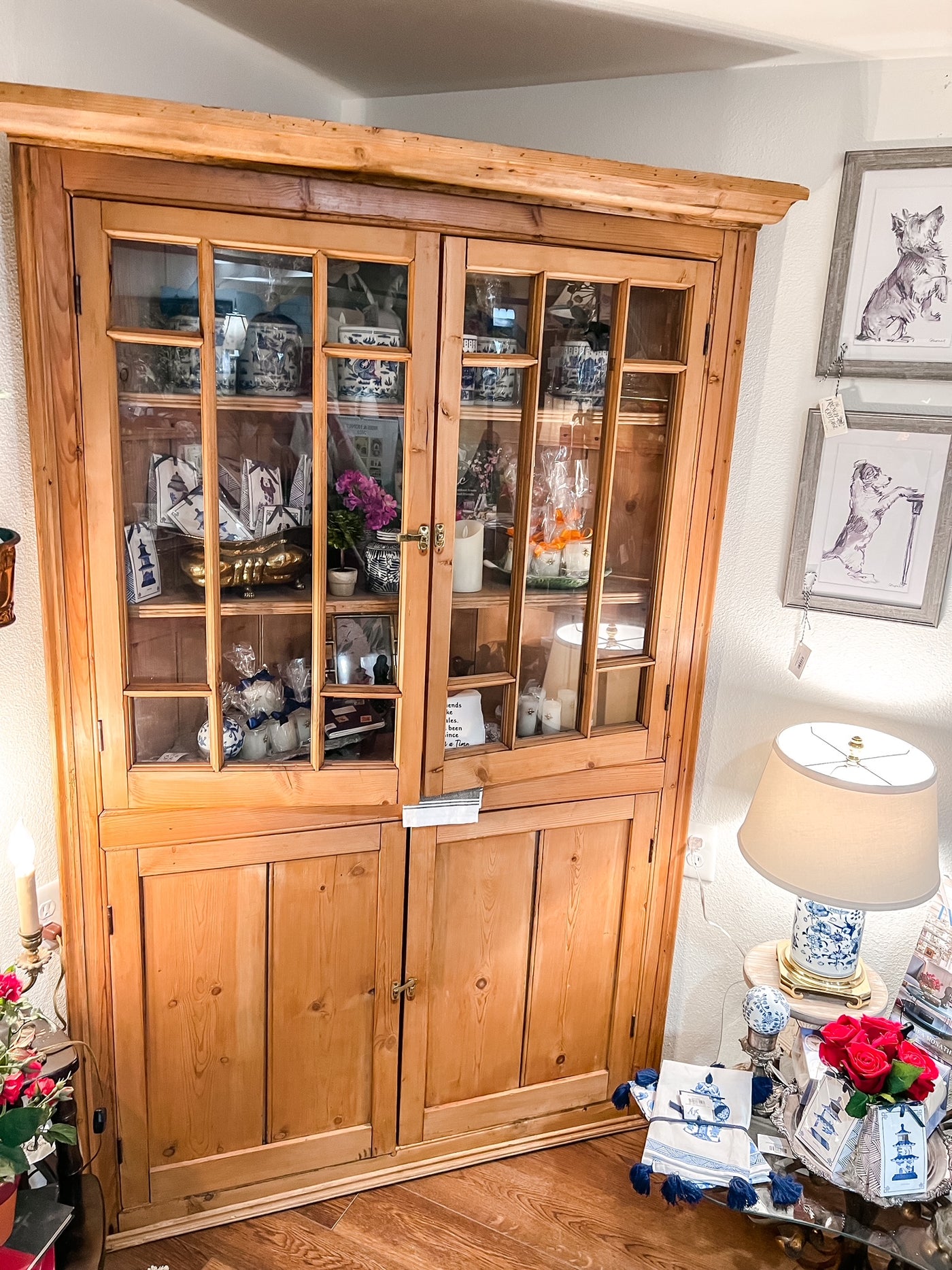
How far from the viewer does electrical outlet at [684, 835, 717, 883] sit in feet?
7.35

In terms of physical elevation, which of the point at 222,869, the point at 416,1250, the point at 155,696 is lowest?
the point at 416,1250

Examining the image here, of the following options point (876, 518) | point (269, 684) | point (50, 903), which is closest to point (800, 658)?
point (876, 518)

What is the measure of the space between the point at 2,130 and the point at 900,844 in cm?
187

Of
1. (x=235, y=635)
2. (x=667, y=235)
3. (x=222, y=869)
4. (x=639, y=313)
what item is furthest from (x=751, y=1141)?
(x=667, y=235)

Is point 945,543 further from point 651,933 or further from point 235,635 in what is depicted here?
point 235,635

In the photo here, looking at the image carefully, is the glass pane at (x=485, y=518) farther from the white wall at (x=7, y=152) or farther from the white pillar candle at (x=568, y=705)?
the white wall at (x=7, y=152)

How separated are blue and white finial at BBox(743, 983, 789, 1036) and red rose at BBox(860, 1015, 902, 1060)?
0.20 m

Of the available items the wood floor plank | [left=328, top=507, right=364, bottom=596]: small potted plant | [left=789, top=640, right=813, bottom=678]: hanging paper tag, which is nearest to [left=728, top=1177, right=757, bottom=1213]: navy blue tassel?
the wood floor plank

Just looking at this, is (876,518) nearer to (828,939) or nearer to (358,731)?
(828,939)

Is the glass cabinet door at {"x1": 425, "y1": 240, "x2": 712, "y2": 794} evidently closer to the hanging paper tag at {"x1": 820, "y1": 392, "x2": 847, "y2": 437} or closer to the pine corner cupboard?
the pine corner cupboard

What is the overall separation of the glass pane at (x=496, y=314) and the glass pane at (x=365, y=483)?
0.51 ft

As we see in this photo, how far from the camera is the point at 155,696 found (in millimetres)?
1715

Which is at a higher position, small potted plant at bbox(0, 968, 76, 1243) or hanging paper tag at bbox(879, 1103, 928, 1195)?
small potted plant at bbox(0, 968, 76, 1243)

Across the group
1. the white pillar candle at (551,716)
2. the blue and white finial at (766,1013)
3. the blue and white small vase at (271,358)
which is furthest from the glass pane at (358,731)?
the blue and white finial at (766,1013)
